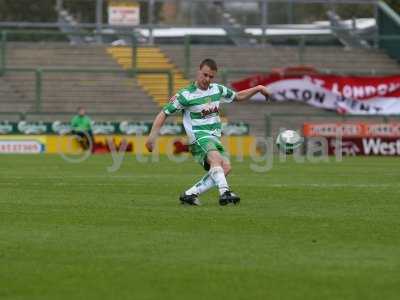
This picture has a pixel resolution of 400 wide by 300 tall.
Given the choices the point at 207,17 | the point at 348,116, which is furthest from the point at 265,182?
the point at 207,17

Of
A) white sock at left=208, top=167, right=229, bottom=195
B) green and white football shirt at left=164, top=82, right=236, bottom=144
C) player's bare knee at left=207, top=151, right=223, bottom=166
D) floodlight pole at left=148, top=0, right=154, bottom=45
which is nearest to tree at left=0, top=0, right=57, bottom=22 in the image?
floodlight pole at left=148, top=0, right=154, bottom=45

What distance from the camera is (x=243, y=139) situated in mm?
43406

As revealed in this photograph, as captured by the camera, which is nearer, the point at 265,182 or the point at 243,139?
the point at 265,182

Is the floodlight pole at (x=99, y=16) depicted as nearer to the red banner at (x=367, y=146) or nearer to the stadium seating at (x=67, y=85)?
the stadium seating at (x=67, y=85)

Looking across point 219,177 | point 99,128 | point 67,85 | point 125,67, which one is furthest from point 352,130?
point 219,177

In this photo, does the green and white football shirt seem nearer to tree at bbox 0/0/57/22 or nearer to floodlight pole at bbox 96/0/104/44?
floodlight pole at bbox 96/0/104/44

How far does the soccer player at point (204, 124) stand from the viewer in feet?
Answer: 55.4

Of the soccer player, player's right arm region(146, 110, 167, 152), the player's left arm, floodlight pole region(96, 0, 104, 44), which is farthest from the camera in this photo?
floodlight pole region(96, 0, 104, 44)

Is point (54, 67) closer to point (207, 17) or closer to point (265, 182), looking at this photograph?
point (207, 17)

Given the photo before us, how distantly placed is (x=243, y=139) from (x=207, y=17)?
8414 millimetres

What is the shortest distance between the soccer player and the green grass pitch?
0.27 metres

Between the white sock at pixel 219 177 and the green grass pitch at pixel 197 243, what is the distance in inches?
11.1

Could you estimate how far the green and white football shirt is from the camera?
17.0 m

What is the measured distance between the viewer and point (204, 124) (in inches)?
677
